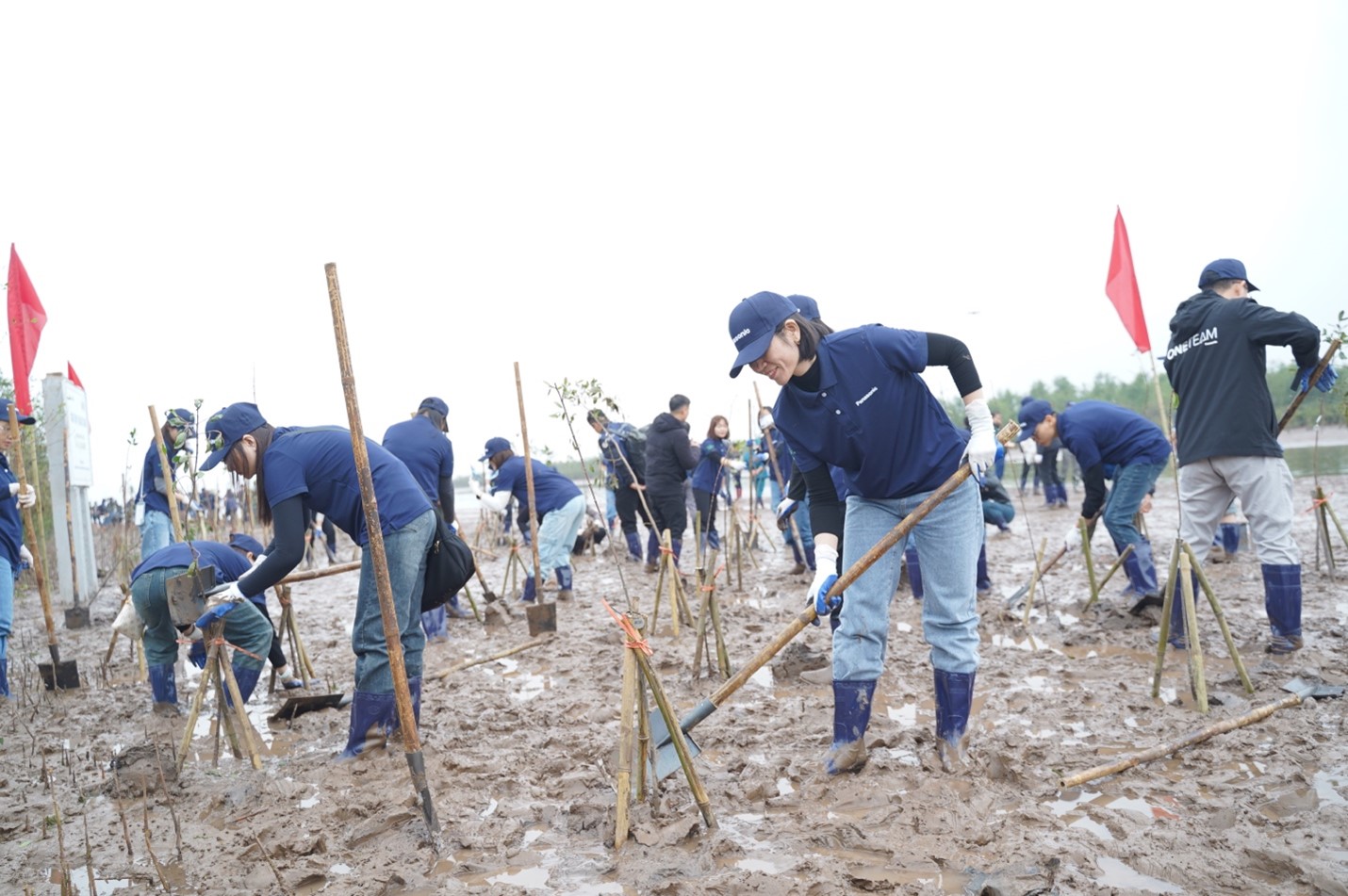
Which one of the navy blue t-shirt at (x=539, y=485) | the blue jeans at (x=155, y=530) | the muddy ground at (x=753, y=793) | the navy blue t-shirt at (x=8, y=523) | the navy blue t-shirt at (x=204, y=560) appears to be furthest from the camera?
the navy blue t-shirt at (x=539, y=485)

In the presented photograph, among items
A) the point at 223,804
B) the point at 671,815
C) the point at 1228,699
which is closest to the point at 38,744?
the point at 223,804

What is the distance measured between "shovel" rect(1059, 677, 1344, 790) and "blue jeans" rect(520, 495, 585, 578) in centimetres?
553

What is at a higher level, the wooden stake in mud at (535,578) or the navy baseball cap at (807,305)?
the navy baseball cap at (807,305)

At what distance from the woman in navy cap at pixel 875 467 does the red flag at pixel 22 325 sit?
230 inches

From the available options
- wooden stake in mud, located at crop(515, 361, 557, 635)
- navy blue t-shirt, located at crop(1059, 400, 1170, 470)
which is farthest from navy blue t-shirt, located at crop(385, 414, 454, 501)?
navy blue t-shirt, located at crop(1059, 400, 1170, 470)

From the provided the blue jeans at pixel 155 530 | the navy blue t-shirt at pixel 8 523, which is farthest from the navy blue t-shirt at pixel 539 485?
the navy blue t-shirt at pixel 8 523

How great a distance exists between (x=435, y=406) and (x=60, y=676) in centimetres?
298

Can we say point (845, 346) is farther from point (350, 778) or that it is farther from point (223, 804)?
point (223, 804)

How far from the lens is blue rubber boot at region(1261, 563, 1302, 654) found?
15.1ft

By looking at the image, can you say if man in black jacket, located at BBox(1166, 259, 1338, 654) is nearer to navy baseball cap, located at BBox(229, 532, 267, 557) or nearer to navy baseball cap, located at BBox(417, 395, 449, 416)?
navy baseball cap, located at BBox(417, 395, 449, 416)

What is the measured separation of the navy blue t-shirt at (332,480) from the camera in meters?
3.78

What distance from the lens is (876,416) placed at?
327 cm

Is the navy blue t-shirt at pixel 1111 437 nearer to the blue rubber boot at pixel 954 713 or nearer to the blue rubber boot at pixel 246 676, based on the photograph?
the blue rubber boot at pixel 954 713

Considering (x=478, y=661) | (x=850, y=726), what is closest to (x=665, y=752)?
(x=850, y=726)
